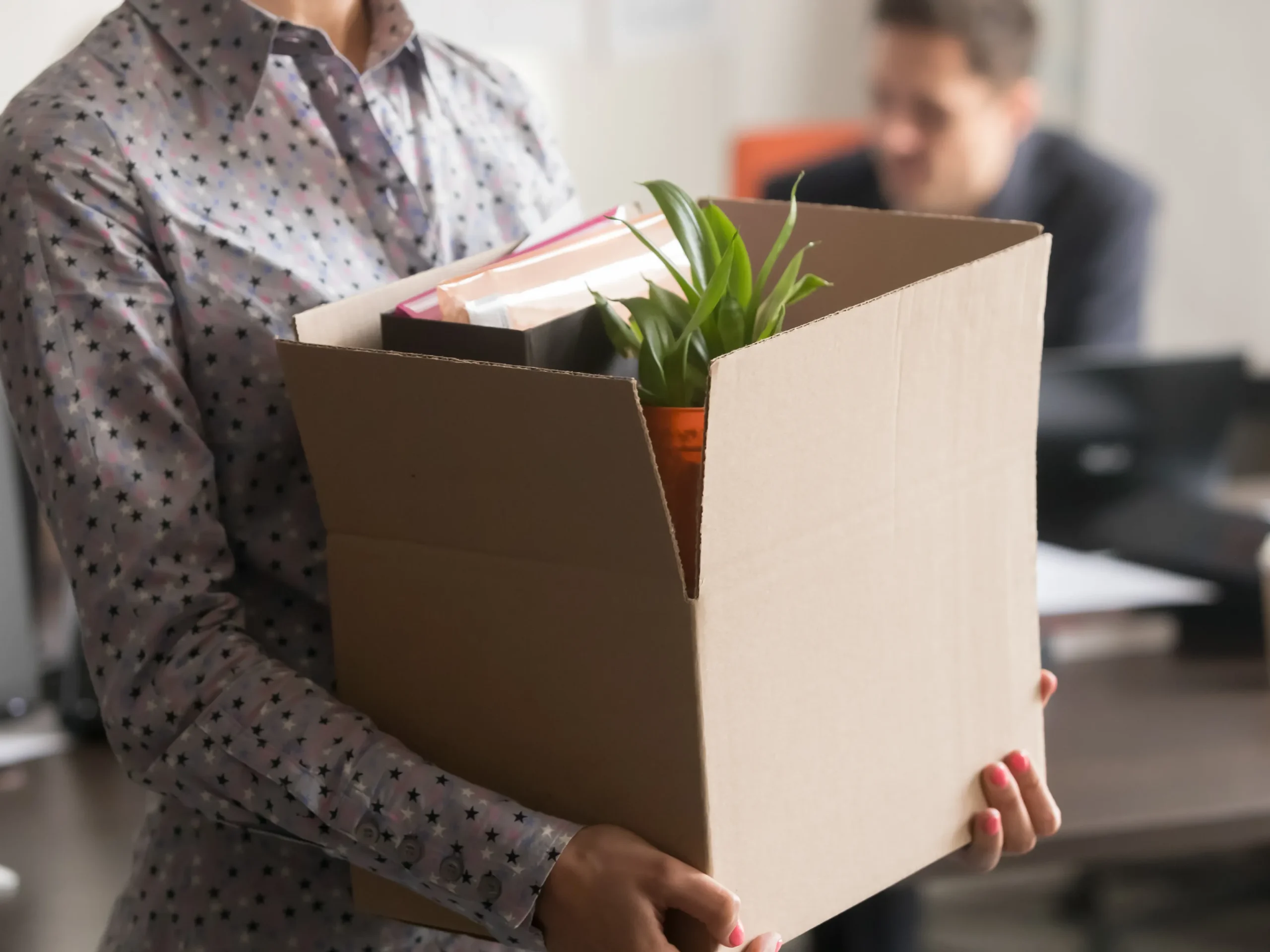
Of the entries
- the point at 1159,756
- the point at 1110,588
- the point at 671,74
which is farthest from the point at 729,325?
the point at 671,74

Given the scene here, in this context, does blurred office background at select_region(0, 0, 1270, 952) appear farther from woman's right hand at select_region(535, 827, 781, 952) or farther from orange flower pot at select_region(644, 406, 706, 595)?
orange flower pot at select_region(644, 406, 706, 595)

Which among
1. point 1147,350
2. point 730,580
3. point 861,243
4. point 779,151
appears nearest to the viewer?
point 730,580

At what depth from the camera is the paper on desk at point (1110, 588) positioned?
5.98ft

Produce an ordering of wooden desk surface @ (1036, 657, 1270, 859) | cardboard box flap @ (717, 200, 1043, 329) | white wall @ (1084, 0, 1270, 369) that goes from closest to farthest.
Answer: cardboard box flap @ (717, 200, 1043, 329)
wooden desk surface @ (1036, 657, 1270, 859)
white wall @ (1084, 0, 1270, 369)

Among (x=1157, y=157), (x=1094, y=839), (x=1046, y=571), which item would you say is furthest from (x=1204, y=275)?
(x=1094, y=839)

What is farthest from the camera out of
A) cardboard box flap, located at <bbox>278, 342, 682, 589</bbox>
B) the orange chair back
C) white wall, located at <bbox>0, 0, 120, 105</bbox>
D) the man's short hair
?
the orange chair back

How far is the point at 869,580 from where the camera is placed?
2.29 ft

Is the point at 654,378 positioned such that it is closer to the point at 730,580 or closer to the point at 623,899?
the point at 730,580

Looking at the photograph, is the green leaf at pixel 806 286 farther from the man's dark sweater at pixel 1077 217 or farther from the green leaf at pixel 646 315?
the man's dark sweater at pixel 1077 217

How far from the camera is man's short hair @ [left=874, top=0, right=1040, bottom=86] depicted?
224 centimetres

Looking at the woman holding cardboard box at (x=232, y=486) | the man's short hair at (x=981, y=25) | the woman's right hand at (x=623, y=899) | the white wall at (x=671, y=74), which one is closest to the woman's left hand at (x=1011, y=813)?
the woman holding cardboard box at (x=232, y=486)

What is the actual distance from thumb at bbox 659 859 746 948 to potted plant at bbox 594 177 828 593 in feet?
0.46

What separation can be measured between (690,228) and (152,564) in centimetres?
34

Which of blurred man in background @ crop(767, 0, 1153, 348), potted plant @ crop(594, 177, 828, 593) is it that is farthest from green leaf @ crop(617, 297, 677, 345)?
blurred man in background @ crop(767, 0, 1153, 348)
